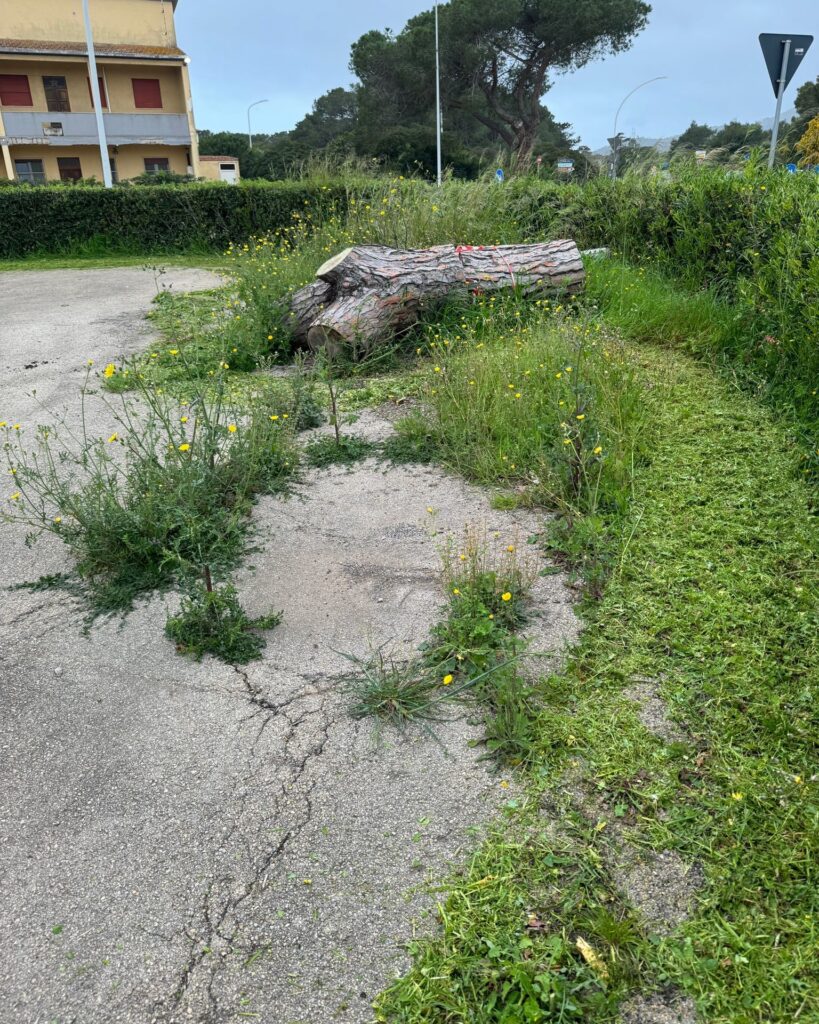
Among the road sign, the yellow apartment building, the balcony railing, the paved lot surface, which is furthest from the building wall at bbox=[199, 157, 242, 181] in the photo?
the paved lot surface

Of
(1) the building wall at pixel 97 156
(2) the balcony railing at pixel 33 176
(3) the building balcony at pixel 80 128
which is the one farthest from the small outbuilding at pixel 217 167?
(2) the balcony railing at pixel 33 176

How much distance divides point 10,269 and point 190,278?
3.77 meters

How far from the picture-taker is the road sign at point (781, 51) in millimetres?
8312

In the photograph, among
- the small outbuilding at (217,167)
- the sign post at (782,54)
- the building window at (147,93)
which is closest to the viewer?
the sign post at (782,54)

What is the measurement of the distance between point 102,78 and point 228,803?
3847 centimetres

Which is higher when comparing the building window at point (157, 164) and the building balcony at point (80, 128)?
the building balcony at point (80, 128)

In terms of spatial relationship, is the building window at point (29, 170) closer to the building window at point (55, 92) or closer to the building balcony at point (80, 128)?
the building balcony at point (80, 128)

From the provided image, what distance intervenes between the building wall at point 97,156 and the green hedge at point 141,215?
20777 millimetres

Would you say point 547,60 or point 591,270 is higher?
point 547,60

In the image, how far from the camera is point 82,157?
113 feet

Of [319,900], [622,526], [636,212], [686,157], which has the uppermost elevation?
[686,157]

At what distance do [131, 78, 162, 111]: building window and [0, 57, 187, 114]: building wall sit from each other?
0.46 feet

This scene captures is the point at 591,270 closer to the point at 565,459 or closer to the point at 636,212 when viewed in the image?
the point at 636,212

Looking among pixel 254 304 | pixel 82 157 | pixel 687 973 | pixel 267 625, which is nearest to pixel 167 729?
pixel 267 625
